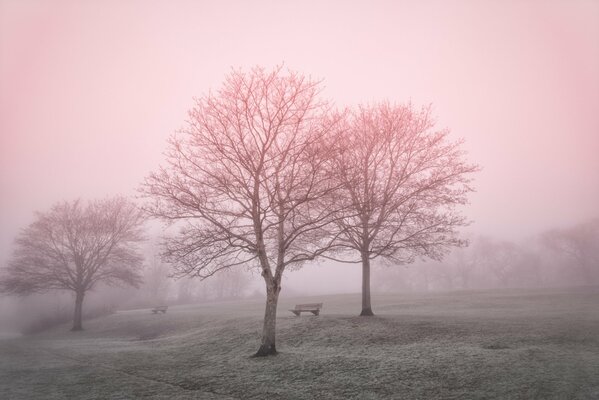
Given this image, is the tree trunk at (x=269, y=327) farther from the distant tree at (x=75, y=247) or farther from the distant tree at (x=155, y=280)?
the distant tree at (x=155, y=280)

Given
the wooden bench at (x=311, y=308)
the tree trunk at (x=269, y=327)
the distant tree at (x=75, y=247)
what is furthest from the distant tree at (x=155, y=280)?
the tree trunk at (x=269, y=327)

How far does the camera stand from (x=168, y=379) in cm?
1173

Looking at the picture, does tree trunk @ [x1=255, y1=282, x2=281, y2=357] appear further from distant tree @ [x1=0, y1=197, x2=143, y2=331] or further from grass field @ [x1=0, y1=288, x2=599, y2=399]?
distant tree @ [x1=0, y1=197, x2=143, y2=331]

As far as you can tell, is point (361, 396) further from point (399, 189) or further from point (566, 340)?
point (399, 189)

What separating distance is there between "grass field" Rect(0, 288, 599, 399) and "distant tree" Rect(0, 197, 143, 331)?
15.0 meters

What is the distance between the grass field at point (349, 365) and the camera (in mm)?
8758

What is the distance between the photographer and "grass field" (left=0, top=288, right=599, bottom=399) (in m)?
8.76

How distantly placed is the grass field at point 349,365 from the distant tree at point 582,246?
6077cm

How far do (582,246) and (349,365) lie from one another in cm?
7706

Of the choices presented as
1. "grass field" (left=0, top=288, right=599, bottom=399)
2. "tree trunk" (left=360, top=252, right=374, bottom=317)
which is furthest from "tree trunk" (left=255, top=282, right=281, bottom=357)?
"tree trunk" (left=360, top=252, right=374, bottom=317)

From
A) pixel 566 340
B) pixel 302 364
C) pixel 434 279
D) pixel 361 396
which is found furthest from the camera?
pixel 434 279

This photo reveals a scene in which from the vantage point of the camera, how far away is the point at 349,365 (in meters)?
11.1

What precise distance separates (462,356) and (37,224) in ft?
130

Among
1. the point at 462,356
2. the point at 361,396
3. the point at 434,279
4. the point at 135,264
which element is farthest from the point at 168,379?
the point at 434,279
